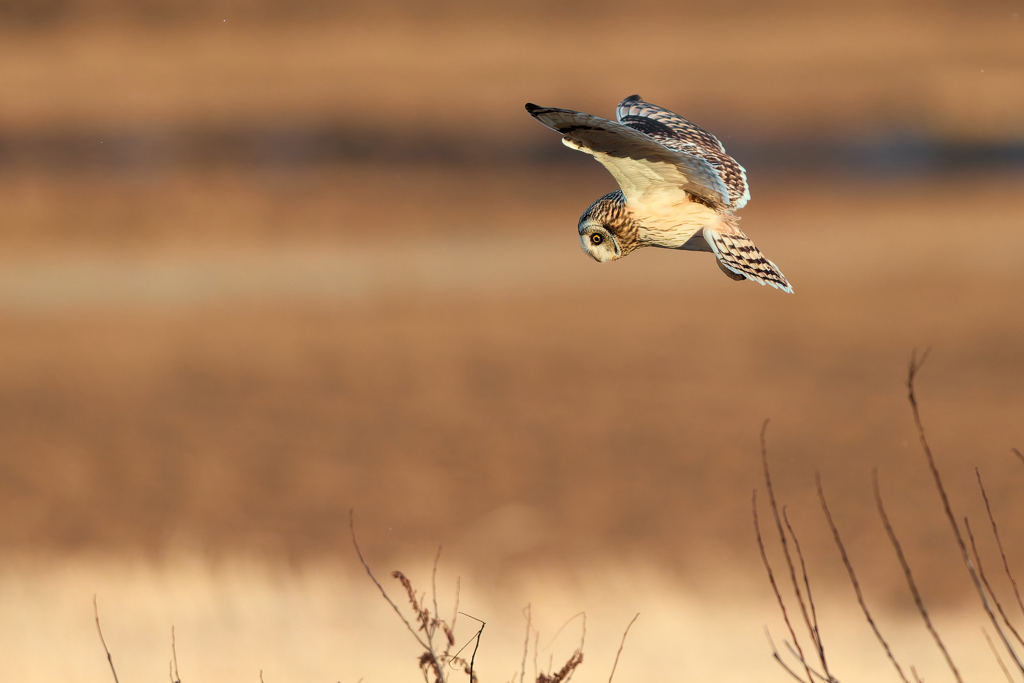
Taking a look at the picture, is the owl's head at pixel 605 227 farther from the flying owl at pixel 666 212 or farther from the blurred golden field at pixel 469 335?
the blurred golden field at pixel 469 335

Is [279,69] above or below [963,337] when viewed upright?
above

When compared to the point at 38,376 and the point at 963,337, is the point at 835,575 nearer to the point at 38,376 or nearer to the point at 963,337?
the point at 963,337

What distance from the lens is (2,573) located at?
14.0 metres

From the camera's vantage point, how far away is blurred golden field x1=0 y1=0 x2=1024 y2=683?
1391 centimetres

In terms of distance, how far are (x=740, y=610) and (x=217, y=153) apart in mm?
18988

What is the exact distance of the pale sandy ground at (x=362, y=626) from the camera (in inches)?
488

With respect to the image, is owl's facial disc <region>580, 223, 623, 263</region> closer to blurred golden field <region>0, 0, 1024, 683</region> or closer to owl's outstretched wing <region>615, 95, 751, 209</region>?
owl's outstretched wing <region>615, 95, 751, 209</region>

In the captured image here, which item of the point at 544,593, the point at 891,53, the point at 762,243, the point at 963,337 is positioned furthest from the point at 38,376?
the point at 891,53

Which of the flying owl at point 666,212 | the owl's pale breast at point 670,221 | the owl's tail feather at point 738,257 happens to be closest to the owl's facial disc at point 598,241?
the flying owl at point 666,212

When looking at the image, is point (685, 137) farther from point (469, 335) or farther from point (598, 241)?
point (469, 335)

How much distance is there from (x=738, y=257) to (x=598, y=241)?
2.02 ft

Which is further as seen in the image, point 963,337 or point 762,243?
point 762,243

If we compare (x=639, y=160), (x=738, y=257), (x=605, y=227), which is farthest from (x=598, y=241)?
(x=738, y=257)

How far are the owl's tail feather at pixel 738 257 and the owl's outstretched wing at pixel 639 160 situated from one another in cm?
13
